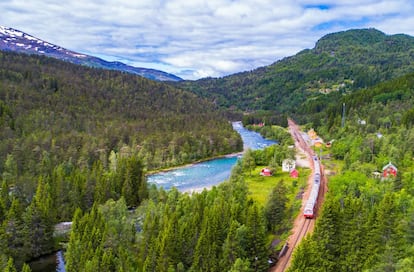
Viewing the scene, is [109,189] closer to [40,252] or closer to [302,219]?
[40,252]

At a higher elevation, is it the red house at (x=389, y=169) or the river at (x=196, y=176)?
Answer: the red house at (x=389, y=169)

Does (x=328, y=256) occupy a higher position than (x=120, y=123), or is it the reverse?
(x=120, y=123)

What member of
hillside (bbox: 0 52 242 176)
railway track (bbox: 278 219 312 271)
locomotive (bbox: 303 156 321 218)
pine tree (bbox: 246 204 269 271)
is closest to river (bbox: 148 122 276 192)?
hillside (bbox: 0 52 242 176)

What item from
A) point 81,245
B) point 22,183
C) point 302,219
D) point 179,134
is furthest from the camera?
point 179,134

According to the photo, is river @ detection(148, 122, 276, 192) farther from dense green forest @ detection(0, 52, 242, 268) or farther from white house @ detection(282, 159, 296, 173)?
white house @ detection(282, 159, 296, 173)

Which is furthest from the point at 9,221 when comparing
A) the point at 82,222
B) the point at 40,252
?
the point at 82,222

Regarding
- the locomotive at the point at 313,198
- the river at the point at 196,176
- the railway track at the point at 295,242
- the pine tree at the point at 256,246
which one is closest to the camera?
the pine tree at the point at 256,246

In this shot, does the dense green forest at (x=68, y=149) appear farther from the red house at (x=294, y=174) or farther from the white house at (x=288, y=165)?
the white house at (x=288, y=165)

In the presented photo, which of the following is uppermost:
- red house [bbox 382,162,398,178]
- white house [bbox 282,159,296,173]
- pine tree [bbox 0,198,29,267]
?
red house [bbox 382,162,398,178]

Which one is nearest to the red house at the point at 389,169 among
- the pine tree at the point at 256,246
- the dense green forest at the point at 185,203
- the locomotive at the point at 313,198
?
the dense green forest at the point at 185,203
